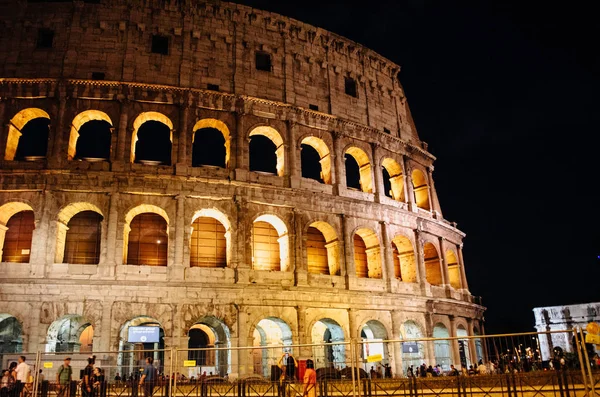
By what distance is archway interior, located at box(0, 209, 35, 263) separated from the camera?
20562 millimetres

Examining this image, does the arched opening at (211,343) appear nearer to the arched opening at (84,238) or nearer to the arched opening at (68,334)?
the arched opening at (68,334)

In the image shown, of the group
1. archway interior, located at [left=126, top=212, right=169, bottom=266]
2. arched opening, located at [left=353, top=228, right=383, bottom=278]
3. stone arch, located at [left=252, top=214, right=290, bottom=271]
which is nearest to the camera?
archway interior, located at [left=126, top=212, right=169, bottom=266]

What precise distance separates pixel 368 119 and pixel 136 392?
18798mm

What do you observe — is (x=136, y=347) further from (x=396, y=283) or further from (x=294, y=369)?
(x=396, y=283)

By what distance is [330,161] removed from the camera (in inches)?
974

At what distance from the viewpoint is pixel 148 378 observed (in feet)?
43.5

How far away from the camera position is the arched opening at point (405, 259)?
26047 millimetres

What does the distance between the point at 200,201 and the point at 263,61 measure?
8.09 meters

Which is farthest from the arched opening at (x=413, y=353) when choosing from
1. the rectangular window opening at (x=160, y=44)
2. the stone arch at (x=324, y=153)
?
the rectangular window opening at (x=160, y=44)

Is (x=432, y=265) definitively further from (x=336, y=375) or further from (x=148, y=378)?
(x=148, y=378)

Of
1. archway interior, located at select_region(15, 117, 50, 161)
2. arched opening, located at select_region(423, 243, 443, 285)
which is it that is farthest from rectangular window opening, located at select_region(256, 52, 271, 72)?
archway interior, located at select_region(15, 117, 50, 161)

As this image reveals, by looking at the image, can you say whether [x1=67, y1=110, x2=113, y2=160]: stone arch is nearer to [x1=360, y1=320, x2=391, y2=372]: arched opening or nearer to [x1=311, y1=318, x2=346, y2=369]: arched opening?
[x1=311, y1=318, x2=346, y2=369]: arched opening

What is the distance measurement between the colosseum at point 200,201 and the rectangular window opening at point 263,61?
0.07m

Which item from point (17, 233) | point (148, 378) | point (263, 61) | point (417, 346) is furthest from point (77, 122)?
point (417, 346)
